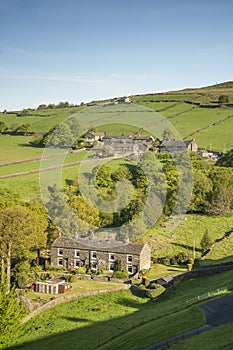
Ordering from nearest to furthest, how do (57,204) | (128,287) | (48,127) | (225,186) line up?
1. (128,287)
2. (57,204)
3. (225,186)
4. (48,127)

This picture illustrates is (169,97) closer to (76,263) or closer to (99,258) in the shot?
(76,263)

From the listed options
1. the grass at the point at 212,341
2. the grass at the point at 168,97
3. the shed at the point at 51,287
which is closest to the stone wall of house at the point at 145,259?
the shed at the point at 51,287

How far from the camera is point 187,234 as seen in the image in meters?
72.7

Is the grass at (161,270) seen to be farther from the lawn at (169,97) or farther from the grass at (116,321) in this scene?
the lawn at (169,97)

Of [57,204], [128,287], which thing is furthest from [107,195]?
[128,287]

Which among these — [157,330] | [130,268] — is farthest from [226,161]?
[157,330]

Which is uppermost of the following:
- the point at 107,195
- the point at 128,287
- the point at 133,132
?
the point at 133,132

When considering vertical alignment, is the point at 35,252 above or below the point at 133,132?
below

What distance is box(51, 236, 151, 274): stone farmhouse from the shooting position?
185 feet

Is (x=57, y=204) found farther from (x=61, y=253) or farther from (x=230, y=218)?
(x=230, y=218)

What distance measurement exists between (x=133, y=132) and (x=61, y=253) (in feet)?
281

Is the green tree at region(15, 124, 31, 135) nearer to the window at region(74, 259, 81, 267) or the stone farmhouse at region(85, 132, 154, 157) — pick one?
the stone farmhouse at region(85, 132, 154, 157)

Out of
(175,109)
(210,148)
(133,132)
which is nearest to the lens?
(210,148)

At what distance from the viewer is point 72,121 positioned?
134m
